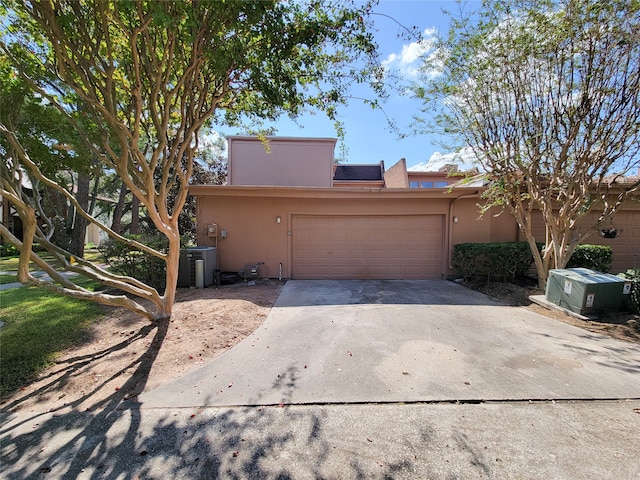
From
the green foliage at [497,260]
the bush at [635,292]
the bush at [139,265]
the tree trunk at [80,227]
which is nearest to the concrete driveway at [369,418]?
the bush at [635,292]

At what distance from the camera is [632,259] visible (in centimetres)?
930

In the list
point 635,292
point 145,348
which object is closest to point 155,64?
point 145,348

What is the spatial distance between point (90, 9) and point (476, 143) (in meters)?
8.01

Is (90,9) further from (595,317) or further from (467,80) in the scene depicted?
(595,317)

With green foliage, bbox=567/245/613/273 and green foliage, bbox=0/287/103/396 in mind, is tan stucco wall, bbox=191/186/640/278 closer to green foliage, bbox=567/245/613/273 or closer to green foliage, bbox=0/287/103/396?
green foliage, bbox=567/245/613/273

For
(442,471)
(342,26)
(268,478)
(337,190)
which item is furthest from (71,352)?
(337,190)

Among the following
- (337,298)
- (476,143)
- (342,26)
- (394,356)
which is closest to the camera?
(394,356)

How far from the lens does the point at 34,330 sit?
449 centimetres

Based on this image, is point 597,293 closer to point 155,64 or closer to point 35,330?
point 155,64

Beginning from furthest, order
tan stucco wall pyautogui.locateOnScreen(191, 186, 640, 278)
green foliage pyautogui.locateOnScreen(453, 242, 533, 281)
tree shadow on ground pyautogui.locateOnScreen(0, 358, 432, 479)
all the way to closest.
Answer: tan stucco wall pyautogui.locateOnScreen(191, 186, 640, 278) < green foliage pyautogui.locateOnScreen(453, 242, 533, 281) < tree shadow on ground pyautogui.locateOnScreen(0, 358, 432, 479)

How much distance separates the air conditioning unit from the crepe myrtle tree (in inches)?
79.4

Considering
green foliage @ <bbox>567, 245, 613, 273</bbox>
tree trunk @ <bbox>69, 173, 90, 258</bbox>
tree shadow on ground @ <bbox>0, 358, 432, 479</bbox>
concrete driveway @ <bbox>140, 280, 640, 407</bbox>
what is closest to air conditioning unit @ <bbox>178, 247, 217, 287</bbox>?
concrete driveway @ <bbox>140, 280, 640, 407</bbox>

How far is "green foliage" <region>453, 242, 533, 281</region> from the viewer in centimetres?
770

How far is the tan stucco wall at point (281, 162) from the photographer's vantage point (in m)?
11.6
